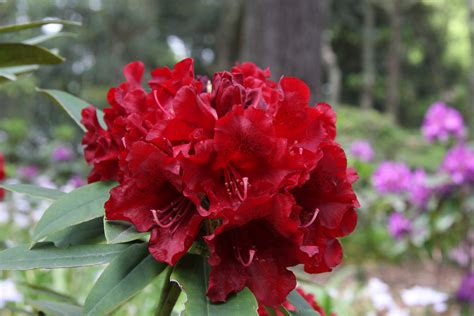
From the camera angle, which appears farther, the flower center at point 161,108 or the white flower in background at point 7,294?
the white flower in background at point 7,294

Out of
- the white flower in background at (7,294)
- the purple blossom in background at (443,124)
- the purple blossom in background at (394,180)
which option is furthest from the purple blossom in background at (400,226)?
the white flower in background at (7,294)

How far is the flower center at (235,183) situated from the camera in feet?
2.44

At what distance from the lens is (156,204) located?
800 mm

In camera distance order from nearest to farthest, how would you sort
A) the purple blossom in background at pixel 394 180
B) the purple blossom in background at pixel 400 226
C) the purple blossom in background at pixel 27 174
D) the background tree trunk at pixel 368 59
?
the purple blossom in background at pixel 400 226
the purple blossom in background at pixel 394 180
the purple blossom in background at pixel 27 174
the background tree trunk at pixel 368 59

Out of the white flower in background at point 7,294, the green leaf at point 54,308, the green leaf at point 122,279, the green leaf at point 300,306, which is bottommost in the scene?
the white flower in background at point 7,294

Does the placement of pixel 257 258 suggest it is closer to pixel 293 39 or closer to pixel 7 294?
pixel 7 294

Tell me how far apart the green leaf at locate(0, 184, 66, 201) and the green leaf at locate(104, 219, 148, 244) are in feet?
0.54

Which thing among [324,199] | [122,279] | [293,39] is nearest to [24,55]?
[122,279]

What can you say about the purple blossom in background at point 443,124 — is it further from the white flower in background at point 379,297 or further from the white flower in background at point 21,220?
the white flower in background at point 21,220

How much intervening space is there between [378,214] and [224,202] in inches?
197

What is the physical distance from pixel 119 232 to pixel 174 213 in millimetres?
81

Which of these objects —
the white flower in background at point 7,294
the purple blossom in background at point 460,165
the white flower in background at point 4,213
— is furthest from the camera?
the white flower in background at point 4,213

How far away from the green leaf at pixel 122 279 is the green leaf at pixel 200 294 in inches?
1.5

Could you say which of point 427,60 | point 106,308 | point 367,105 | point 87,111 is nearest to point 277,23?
point 87,111
